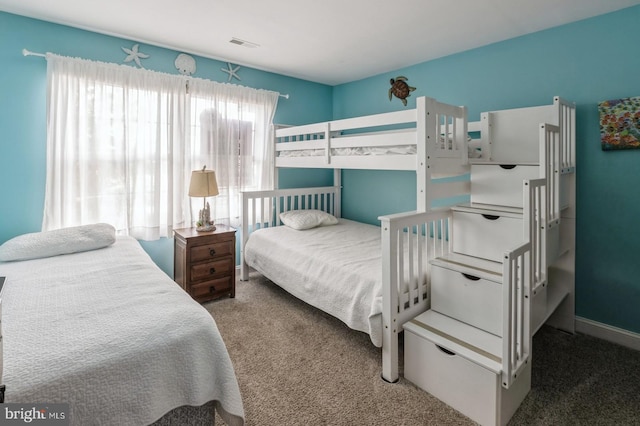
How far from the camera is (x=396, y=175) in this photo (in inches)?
144

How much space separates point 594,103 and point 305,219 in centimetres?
259

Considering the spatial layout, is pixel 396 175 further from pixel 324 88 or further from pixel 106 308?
pixel 106 308

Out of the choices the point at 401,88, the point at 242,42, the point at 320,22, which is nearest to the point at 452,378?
the point at 320,22

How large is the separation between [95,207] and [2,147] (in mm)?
721

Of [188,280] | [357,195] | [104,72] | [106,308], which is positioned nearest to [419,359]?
[106,308]

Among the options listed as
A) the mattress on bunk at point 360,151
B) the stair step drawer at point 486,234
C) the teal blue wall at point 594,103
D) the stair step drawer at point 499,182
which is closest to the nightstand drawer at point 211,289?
the mattress on bunk at point 360,151

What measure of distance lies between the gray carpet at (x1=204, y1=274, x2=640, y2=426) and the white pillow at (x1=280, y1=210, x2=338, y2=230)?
110cm

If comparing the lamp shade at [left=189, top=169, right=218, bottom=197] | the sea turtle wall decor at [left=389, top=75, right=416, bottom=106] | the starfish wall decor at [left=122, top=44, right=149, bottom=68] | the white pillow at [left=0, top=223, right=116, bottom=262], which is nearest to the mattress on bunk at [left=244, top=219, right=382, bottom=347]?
the lamp shade at [left=189, top=169, right=218, bottom=197]

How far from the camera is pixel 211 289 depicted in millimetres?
2969

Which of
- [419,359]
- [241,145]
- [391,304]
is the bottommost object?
[419,359]

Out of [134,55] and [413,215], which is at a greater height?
[134,55]

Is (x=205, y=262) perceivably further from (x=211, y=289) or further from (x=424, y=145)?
(x=424, y=145)

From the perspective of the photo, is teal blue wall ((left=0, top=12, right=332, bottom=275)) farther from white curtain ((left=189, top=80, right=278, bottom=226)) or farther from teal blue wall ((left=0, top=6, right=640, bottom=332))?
white curtain ((left=189, top=80, right=278, bottom=226))

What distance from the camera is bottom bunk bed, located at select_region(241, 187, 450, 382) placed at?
1.92 metres
